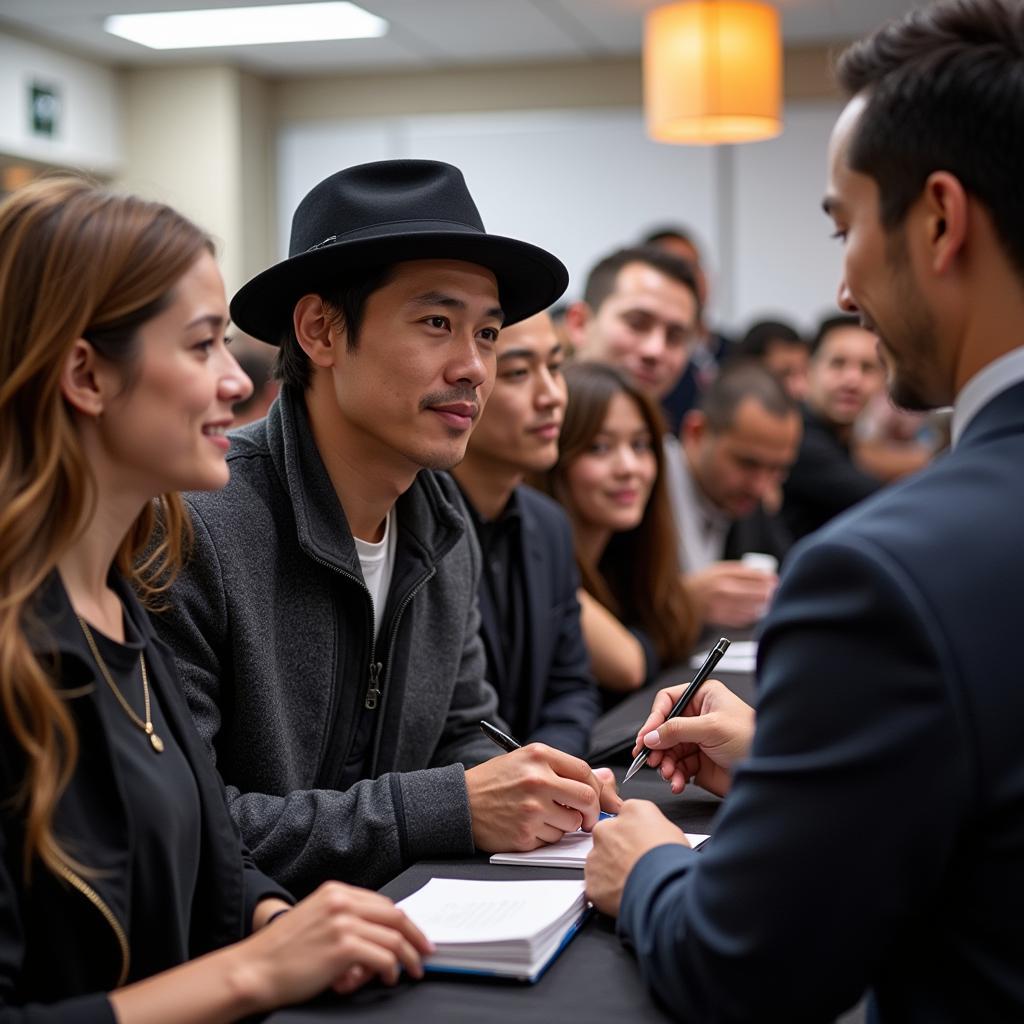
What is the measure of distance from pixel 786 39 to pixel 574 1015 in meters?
6.88

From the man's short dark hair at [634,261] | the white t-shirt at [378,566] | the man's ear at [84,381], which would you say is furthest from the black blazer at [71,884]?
the man's short dark hair at [634,261]

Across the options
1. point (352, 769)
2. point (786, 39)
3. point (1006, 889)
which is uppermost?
point (786, 39)

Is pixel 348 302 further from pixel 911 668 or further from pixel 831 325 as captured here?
→ pixel 831 325

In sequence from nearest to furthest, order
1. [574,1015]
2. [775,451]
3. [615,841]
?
1. [574,1015]
2. [615,841]
3. [775,451]

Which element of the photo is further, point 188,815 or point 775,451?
point 775,451

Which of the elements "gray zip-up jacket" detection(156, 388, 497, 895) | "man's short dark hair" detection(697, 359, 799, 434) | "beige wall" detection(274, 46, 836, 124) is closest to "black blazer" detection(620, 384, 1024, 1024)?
"gray zip-up jacket" detection(156, 388, 497, 895)

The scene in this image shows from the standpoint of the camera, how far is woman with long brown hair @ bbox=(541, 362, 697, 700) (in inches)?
121

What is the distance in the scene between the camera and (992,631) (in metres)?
0.91

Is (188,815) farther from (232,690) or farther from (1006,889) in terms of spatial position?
(1006,889)

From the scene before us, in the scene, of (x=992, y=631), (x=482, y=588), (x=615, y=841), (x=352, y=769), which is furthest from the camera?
(x=482, y=588)

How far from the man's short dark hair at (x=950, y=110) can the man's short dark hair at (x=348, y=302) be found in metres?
0.81

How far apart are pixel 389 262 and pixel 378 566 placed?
0.41 metres

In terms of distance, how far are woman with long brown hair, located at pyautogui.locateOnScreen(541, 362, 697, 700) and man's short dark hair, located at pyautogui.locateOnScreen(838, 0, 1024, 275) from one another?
77.1 inches

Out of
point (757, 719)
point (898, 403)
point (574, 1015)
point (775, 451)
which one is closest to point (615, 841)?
point (574, 1015)
